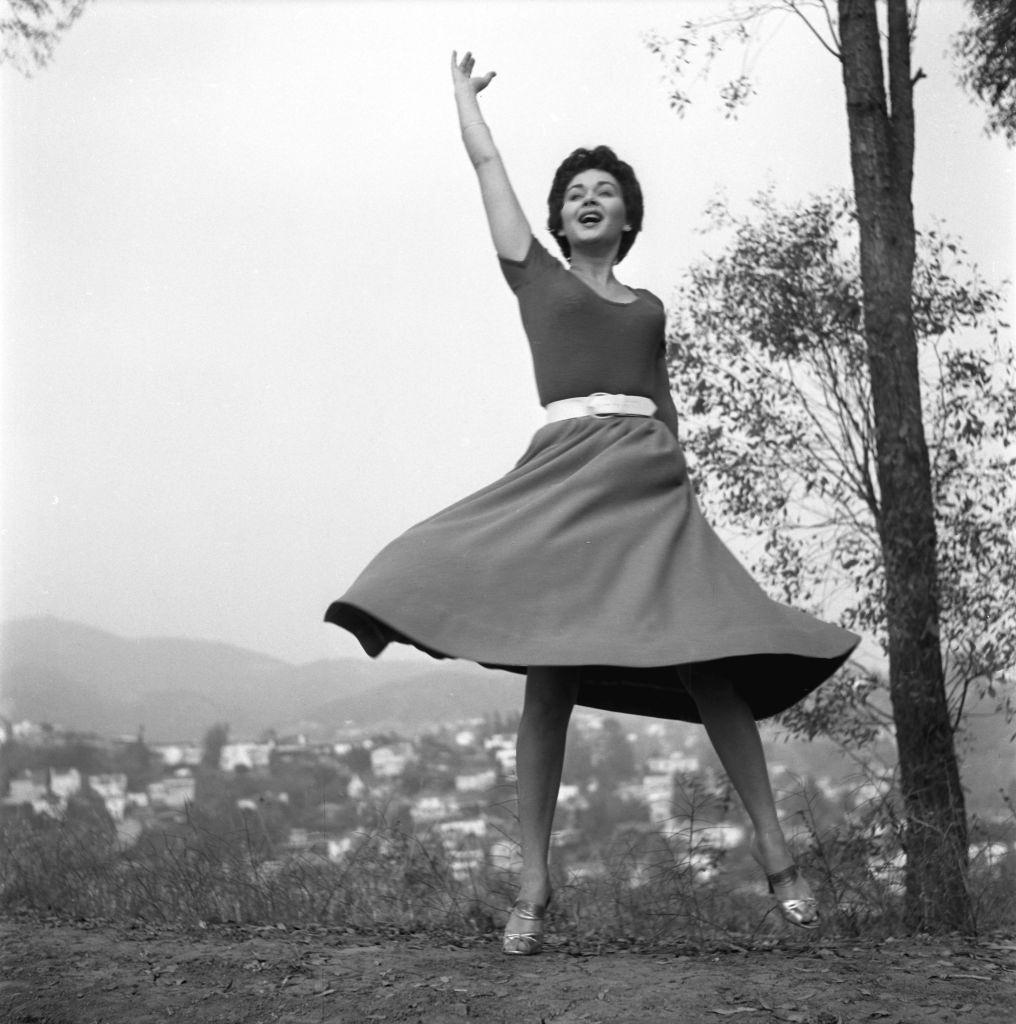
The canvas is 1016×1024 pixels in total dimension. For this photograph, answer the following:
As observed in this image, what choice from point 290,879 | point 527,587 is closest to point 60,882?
point 290,879

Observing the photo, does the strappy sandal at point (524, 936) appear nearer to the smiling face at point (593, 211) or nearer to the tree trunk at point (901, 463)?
the smiling face at point (593, 211)

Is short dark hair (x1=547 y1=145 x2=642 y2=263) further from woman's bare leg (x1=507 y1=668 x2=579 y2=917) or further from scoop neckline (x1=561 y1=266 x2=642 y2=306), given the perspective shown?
woman's bare leg (x1=507 y1=668 x2=579 y2=917)

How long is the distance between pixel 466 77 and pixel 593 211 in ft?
1.28

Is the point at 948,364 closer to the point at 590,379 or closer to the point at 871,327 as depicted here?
the point at 871,327

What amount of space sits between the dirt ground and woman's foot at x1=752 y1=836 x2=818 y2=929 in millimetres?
102

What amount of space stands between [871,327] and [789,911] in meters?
2.79

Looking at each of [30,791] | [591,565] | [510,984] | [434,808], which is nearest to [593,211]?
[591,565]

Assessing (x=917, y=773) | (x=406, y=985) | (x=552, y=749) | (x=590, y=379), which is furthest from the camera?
(x=917, y=773)

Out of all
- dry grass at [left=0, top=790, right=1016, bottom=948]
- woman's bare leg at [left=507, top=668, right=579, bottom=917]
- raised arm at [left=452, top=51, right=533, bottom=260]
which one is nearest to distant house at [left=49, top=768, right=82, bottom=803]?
dry grass at [left=0, top=790, right=1016, bottom=948]

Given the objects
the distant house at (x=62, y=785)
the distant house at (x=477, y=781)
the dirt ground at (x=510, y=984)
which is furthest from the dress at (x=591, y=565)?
the distant house at (x=62, y=785)

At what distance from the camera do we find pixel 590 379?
2750 mm

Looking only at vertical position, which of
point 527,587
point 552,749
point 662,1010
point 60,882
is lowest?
point 60,882

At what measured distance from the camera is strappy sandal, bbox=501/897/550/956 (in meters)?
2.52

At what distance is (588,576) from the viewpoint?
2.48 m
